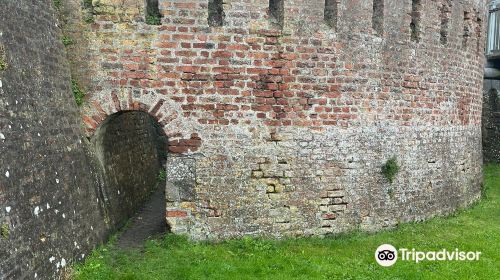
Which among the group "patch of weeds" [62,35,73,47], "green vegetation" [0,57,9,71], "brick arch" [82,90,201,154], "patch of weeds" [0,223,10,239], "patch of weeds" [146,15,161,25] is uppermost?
"patch of weeds" [146,15,161,25]

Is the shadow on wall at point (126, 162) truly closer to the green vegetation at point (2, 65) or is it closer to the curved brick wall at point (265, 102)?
the curved brick wall at point (265, 102)

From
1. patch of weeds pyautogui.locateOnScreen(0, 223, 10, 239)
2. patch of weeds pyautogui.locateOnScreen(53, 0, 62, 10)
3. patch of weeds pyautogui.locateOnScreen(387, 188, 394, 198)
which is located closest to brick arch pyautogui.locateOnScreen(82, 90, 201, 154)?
patch of weeds pyautogui.locateOnScreen(53, 0, 62, 10)

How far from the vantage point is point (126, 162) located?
885cm

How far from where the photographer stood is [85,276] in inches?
225

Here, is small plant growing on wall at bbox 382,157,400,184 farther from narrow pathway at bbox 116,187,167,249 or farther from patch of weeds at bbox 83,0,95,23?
patch of weeds at bbox 83,0,95,23

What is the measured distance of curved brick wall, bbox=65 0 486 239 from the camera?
7.09 m

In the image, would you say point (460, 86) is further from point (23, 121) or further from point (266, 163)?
point (23, 121)

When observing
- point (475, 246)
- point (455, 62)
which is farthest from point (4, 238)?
point (455, 62)

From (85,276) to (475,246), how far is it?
18.3ft

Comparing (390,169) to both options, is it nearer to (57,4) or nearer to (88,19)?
(88,19)

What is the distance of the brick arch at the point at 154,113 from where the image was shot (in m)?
7.06

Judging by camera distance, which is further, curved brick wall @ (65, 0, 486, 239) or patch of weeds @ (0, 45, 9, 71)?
curved brick wall @ (65, 0, 486, 239)

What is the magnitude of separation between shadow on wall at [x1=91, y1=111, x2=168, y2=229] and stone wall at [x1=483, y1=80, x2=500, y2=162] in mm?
11068

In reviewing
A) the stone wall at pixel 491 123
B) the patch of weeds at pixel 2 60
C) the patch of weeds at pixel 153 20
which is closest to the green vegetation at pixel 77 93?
the patch of weeds at pixel 153 20
